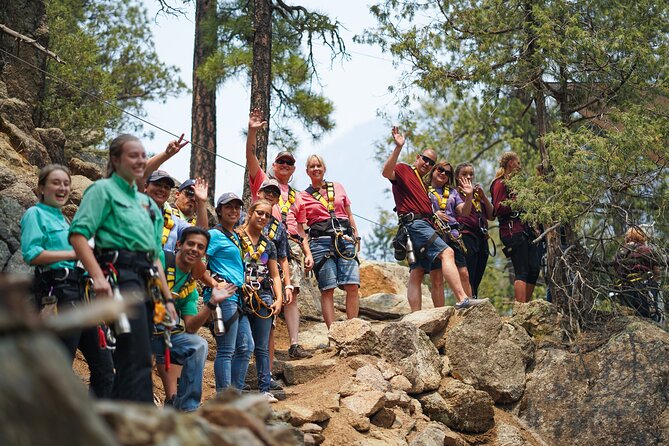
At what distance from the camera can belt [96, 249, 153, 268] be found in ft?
19.2

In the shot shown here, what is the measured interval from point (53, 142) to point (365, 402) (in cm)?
653

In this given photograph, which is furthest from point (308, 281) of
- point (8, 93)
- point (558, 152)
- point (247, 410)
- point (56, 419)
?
point (56, 419)

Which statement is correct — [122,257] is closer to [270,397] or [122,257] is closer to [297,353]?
[270,397]

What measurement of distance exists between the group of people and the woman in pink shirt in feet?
0.04

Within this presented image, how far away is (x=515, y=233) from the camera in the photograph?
40.2 feet

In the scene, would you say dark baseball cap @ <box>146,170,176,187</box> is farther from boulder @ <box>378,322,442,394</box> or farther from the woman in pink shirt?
boulder @ <box>378,322,442,394</box>

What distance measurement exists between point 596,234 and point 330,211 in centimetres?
421

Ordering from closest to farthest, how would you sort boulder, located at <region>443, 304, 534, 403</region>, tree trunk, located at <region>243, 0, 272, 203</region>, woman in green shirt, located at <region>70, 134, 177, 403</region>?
woman in green shirt, located at <region>70, 134, 177, 403</region>
boulder, located at <region>443, 304, 534, 403</region>
tree trunk, located at <region>243, 0, 272, 203</region>

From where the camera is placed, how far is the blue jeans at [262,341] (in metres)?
8.83

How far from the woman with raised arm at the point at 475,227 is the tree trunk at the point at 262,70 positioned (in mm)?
3489

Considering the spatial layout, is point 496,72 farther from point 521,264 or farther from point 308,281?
point 308,281

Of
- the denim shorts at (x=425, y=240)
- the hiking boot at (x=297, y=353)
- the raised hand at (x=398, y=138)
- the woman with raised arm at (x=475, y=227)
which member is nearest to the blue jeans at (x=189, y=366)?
the hiking boot at (x=297, y=353)

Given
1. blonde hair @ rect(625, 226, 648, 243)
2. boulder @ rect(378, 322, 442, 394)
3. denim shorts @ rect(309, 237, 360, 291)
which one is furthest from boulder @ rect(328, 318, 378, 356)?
blonde hair @ rect(625, 226, 648, 243)

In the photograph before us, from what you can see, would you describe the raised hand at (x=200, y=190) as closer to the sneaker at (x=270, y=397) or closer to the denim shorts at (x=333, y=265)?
the sneaker at (x=270, y=397)
